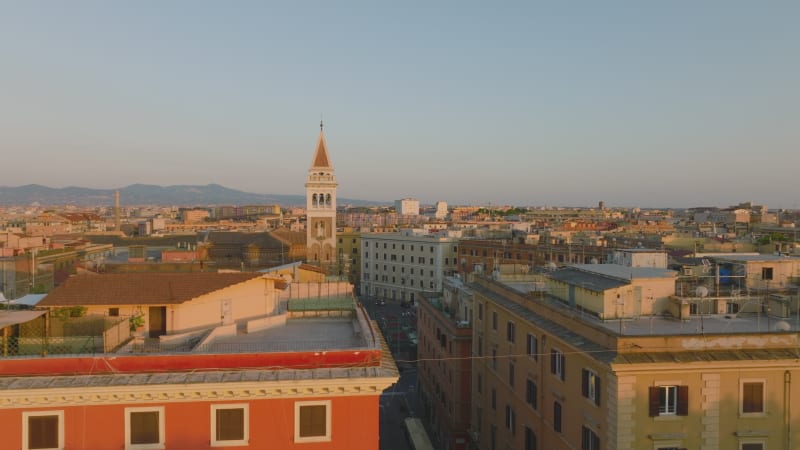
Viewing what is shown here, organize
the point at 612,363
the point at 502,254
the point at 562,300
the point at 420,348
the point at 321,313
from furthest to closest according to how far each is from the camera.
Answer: the point at 502,254, the point at 420,348, the point at 562,300, the point at 321,313, the point at 612,363

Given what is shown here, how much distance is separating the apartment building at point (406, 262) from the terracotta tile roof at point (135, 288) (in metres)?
63.3

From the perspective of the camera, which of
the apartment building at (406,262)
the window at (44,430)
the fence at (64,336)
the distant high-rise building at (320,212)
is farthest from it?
the apartment building at (406,262)

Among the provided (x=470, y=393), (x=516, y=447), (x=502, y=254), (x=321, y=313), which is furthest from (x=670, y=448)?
(x=502, y=254)

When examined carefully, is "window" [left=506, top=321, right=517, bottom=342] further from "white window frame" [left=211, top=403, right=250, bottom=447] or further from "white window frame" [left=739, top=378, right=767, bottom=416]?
"white window frame" [left=211, top=403, right=250, bottom=447]

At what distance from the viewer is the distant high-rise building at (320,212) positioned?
229 feet

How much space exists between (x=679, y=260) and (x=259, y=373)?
20917mm

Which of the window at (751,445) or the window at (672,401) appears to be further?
the window at (751,445)

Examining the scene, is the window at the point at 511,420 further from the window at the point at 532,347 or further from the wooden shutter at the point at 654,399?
the wooden shutter at the point at 654,399

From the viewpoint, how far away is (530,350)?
2117 centimetres

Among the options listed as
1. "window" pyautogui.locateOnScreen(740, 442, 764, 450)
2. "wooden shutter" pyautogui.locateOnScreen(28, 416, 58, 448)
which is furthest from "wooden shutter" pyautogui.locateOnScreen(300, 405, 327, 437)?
"window" pyautogui.locateOnScreen(740, 442, 764, 450)

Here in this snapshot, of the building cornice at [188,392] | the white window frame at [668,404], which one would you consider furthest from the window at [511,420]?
the building cornice at [188,392]

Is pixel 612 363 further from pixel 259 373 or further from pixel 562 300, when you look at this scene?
pixel 259 373

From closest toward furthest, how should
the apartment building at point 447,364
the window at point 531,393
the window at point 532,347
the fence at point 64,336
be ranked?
the fence at point 64,336 < the window at point 532,347 < the window at point 531,393 < the apartment building at point 447,364

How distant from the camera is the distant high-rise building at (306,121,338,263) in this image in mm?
69875
